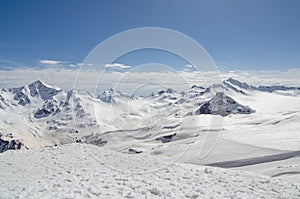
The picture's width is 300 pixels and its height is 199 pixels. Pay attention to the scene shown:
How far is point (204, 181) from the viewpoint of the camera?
16344 mm

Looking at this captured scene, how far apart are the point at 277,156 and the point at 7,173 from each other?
25.8 m

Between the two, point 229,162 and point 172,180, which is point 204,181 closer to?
point 172,180

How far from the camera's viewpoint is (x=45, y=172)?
17.4 m

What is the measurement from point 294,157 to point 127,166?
18.2m

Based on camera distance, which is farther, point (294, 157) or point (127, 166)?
point (294, 157)

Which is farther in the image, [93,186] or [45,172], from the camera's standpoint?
[45,172]

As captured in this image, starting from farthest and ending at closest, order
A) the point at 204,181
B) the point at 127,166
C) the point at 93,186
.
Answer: the point at 127,166 → the point at 204,181 → the point at 93,186

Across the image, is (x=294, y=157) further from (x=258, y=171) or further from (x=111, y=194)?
(x=111, y=194)

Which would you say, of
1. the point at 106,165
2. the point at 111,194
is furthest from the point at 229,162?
the point at 111,194

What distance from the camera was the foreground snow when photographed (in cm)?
1312

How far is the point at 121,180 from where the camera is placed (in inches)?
617

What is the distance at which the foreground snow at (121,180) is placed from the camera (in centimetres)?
1312

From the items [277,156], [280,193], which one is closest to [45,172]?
[280,193]

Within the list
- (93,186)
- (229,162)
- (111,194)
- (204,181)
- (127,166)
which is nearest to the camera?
(111,194)
